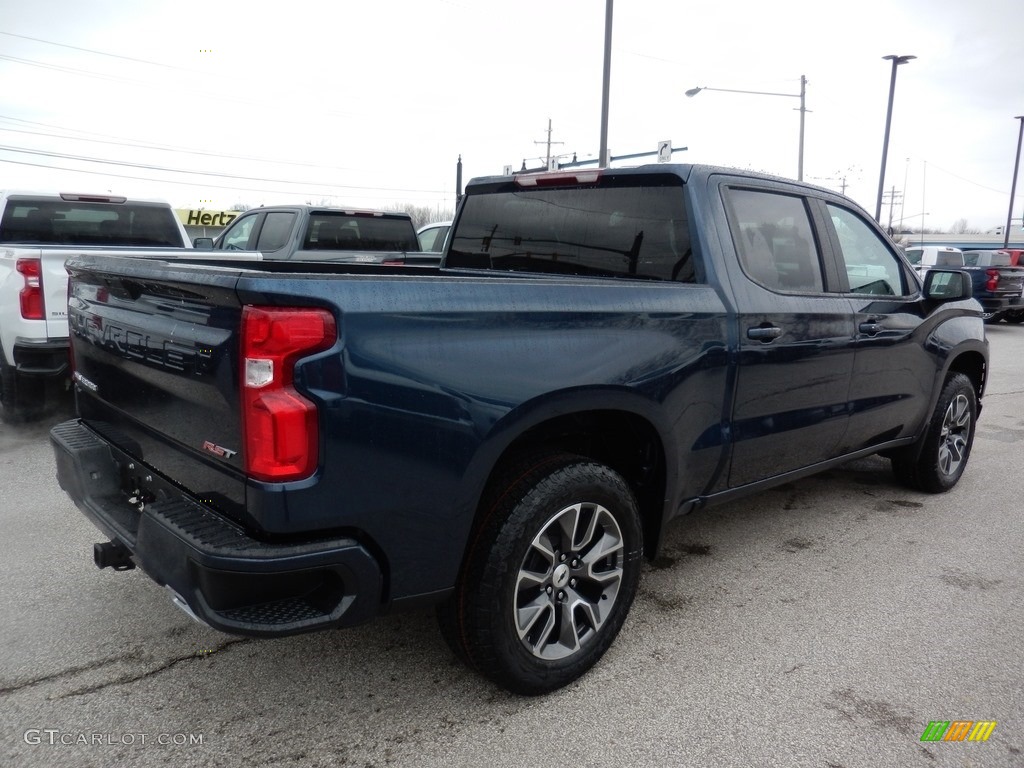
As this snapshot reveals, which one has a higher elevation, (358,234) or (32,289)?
(358,234)

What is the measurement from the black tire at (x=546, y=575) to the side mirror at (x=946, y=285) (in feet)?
8.90

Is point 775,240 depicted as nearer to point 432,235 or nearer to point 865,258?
point 865,258

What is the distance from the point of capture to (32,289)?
5.57m

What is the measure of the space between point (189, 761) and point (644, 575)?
7.09ft

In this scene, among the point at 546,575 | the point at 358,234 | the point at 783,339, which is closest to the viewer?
the point at 546,575

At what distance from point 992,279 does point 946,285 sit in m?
13.8

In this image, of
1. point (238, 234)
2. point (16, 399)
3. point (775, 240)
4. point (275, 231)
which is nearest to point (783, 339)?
point (775, 240)

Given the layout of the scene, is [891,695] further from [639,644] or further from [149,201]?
[149,201]

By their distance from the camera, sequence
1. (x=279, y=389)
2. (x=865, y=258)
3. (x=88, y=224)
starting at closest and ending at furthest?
(x=279, y=389) < (x=865, y=258) < (x=88, y=224)

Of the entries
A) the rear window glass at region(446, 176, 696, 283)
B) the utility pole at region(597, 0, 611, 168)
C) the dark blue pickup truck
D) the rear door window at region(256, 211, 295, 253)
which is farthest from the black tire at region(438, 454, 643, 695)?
the utility pole at region(597, 0, 611, 168)

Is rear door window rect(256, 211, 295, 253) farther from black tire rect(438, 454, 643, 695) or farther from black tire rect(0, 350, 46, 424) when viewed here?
black tire rect(438, 454, 643, 695)

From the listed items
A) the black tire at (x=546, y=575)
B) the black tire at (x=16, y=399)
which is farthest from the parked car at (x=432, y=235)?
the black tire at (x=546, y=575)

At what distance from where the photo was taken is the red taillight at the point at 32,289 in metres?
5.54

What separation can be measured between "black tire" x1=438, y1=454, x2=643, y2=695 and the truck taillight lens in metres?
0.72
